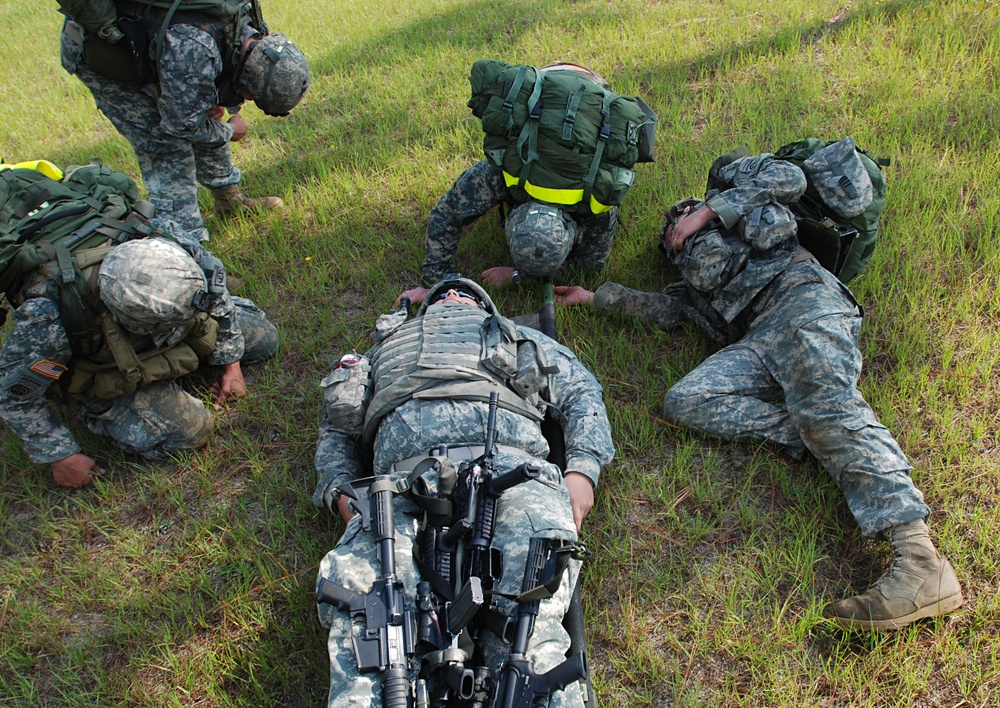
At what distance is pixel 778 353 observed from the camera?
352 centimetres

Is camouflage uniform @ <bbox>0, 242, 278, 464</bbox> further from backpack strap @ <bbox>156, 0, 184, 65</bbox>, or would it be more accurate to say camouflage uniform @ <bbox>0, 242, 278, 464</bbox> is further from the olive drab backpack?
the olive drab backpack

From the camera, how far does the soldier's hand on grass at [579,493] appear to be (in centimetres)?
301

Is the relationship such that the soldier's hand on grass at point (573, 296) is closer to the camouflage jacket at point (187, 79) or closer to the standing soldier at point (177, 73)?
the standing soldier at point (177, 73)

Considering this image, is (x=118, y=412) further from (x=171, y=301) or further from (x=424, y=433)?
(x=424, y=433)

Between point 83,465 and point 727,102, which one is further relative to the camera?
point 727,102

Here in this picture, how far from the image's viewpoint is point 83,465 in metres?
3.63

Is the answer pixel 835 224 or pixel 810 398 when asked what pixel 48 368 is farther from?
pixel 835 224

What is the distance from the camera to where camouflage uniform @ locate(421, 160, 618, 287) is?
439 centimetres

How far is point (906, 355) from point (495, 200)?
8.12ft

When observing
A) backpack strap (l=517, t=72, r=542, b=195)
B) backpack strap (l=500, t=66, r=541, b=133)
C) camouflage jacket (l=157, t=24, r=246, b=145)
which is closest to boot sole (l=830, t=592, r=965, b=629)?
backpack strap (l=517, t=72, r=542, b=195)

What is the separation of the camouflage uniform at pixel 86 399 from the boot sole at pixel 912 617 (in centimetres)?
317

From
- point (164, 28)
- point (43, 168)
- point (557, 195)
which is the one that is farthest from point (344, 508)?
point (164, 28)

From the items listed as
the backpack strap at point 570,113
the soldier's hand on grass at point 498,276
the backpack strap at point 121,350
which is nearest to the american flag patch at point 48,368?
the backpack strap at point 121,350

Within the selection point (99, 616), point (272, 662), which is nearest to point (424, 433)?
point (272, 662)
